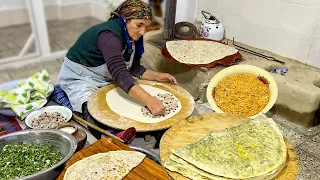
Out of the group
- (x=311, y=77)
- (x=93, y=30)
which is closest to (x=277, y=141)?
(x=311, y=77)

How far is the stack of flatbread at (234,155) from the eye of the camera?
4.49ft

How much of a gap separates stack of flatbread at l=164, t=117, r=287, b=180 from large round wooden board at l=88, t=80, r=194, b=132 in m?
0.38

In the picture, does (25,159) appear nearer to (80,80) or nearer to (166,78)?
(80,80)

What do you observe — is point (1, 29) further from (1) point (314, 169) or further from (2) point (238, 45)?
(1) point (314, 169)

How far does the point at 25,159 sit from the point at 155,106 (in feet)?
2.65

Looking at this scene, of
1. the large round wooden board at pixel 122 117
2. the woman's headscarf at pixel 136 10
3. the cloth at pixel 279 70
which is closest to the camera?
the large round wooden board at pixel 122 117

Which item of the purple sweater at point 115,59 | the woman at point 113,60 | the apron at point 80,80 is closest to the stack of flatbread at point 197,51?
the woman at point 113,60

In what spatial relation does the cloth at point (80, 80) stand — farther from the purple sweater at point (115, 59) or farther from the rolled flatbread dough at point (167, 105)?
the rolled flatbread dough at point (167, 105)

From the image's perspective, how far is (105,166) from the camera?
144 centimetres

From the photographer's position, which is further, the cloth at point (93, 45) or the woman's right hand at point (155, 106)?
the cloth at point (93, 45)

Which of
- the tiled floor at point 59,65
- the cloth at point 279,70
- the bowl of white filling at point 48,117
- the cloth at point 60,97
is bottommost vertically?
the tiled floor at point 59,65

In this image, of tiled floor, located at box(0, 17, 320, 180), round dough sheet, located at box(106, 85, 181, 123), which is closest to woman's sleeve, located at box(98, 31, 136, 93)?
round dough sheet, located at box(106, 85, 181, 123)

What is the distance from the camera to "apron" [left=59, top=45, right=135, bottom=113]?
2.35m

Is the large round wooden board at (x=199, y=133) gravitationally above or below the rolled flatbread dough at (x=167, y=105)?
above
